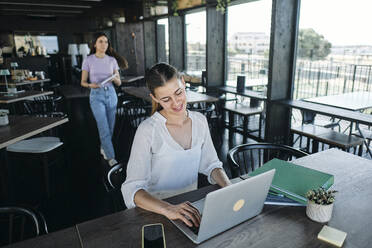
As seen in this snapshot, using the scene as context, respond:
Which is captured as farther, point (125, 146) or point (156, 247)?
point (125, 146)

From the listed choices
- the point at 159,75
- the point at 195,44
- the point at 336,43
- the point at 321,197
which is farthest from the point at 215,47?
the point at 321,197

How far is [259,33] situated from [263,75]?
37.5 inches

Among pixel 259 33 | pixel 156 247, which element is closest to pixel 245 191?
pixel 156 247

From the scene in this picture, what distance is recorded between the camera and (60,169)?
3.75 meters

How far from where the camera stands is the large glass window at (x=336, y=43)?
3.63 meters

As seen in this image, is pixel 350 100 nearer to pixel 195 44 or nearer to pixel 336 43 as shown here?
pixel 336 43

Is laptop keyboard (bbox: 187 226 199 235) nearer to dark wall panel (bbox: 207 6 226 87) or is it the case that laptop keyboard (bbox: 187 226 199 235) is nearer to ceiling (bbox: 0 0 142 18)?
dark wall panel (bbox: 207 6 226 87)

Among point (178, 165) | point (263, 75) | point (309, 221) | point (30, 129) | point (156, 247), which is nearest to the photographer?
point (156, 247)

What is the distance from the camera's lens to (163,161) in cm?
148

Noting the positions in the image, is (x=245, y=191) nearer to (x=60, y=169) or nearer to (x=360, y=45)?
(x=60, y=169)

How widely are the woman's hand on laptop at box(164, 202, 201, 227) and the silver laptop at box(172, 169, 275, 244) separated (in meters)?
0.02

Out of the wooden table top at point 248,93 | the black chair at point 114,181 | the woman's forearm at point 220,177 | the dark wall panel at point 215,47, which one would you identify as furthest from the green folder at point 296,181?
the dark wall panel at point 215,47

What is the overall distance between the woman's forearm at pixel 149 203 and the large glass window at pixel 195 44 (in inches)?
213

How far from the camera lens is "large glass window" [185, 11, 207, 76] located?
655 centimetres
